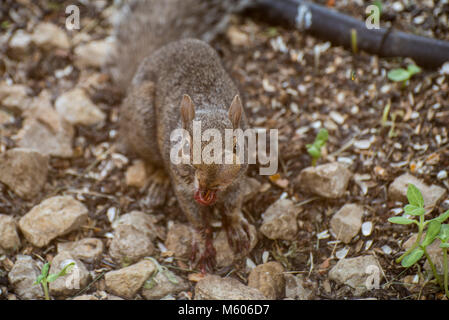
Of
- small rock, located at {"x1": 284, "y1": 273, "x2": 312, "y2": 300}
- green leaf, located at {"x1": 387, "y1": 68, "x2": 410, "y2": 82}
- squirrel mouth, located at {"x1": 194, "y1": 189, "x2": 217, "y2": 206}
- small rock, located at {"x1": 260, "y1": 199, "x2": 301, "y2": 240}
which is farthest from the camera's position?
green leaf, located at {"x1": 387, "y1": 68, "x2": 410, "y2": 82}

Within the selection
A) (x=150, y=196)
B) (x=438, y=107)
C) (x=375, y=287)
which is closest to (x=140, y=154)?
(x=150, y=196)

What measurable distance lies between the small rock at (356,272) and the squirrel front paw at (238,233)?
54cm

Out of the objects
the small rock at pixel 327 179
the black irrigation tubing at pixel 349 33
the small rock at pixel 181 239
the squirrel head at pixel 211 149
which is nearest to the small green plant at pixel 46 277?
the small rock at pixel 181 239

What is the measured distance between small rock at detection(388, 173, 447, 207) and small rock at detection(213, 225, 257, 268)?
2.75ft

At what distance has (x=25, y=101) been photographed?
3604 mm

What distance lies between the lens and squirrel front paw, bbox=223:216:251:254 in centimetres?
287

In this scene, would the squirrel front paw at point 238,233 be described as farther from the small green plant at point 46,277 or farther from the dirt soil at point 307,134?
the small green plant at point 46,277

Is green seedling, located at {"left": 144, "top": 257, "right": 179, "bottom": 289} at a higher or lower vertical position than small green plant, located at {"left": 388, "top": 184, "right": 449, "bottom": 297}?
lower

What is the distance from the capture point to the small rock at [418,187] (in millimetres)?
2646

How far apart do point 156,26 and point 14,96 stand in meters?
1.18

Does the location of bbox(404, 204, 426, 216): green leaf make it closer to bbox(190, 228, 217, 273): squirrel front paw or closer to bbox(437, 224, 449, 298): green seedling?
bbox(437, 224, 449, 298): green seedling

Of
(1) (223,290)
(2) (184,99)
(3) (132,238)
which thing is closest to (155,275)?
(3) (132,238)

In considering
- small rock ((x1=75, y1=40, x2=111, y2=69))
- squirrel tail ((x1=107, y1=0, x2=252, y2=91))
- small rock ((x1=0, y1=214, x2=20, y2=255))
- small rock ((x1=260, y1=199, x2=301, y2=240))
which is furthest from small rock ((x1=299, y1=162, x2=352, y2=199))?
small rock ((x1=75, y1=40, x2=111, y2=69))

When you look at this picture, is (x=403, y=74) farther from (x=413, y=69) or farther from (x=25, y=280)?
(x=25, y=280)
